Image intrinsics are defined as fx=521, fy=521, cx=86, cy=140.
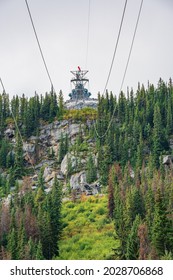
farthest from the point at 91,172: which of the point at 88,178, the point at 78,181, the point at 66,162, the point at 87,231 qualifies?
the point at 87,231

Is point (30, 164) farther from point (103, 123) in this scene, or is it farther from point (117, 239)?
point (117, 239)

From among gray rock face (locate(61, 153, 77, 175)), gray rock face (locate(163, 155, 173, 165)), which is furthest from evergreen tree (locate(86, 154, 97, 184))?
gray rock face (locate(163, 155, 173, 165))

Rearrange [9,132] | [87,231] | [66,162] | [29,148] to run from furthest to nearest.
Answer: [9,132]
[29,148]
[66,162]
[87,231]

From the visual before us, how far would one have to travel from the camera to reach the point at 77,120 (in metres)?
146

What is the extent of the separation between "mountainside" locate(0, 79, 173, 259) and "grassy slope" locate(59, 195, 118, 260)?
151 mm

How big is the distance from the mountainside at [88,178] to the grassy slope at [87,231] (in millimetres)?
151

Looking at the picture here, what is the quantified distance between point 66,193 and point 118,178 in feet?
52.4

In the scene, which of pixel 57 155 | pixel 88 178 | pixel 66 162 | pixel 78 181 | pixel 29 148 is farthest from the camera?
pixel 29 148

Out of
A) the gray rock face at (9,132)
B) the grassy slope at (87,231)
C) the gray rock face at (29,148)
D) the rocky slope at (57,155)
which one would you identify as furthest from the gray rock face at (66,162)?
the grassy slope at (87,231)

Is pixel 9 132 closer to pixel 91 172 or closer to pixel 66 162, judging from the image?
pixel 66 162

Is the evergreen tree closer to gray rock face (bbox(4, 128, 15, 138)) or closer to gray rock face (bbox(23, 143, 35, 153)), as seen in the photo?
gray rock face (bbox(23, 143, 35, 153))

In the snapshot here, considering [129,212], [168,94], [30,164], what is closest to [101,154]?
[30,164]

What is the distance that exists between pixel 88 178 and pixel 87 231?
34.7 meters

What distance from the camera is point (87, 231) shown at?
254 ft
